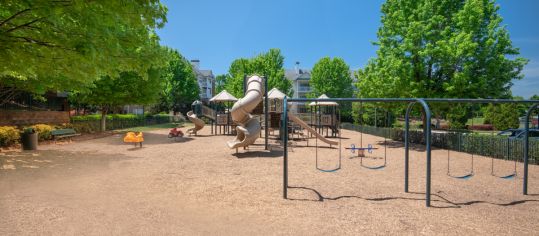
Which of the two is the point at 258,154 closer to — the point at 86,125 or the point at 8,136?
the point at 8,136

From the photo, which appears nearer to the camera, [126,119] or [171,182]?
[171,182]

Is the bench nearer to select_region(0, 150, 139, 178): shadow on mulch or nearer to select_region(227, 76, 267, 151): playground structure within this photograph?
select_region(0, 150, 139, 178): shadow on mulch

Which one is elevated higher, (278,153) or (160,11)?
(160,11)

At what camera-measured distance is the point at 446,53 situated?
15570mm

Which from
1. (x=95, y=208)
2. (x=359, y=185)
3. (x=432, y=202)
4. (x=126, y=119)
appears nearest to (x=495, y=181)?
(x=432, y=202)

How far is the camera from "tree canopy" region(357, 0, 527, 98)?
1572 centimetres

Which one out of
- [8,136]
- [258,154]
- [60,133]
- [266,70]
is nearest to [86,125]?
[60,133]

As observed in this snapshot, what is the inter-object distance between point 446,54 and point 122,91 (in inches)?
931

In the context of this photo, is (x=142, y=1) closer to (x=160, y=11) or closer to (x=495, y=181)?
(x=160, y=11)

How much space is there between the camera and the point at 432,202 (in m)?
6.43

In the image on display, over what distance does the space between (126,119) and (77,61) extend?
94.9 feet

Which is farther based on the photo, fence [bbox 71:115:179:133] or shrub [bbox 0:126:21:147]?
fence [bbox 71:115:179:133]

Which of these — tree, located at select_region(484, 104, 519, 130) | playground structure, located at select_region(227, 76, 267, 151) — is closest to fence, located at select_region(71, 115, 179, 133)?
playground structure, located at select_region(227, 76, 267, 151)

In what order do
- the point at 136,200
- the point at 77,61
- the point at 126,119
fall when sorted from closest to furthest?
the point at 136,200, the point at 77,61, the point at 126,119
